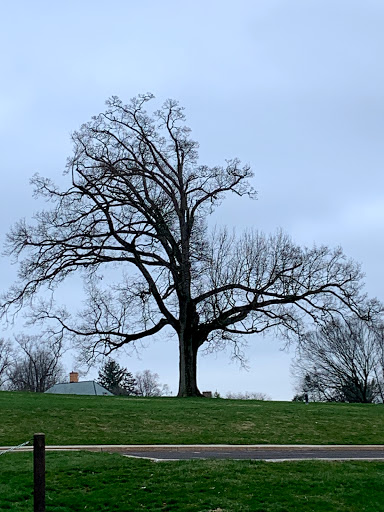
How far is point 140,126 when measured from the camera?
1486 inches

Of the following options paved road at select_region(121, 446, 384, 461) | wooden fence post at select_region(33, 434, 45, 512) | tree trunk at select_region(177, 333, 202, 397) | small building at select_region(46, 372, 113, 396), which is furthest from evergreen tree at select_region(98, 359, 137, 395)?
wooden fence post at select_region(33, 434, 45, 512)

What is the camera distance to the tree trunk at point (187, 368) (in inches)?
1382

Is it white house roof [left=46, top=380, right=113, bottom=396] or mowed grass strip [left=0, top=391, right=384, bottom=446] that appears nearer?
mowed grass strip [left=0, top=391, right=384, bottom=446]

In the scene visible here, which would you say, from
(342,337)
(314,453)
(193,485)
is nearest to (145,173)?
(314,453)

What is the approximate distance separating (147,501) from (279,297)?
23.9m

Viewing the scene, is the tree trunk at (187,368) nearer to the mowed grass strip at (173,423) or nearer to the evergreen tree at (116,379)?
the mowed grass strip at (173,423)

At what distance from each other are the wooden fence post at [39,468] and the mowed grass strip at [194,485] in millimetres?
2179

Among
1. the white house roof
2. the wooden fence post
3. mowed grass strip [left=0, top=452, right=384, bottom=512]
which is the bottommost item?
mowed grass strip [left=0, top=452, right=384, bottom=512]

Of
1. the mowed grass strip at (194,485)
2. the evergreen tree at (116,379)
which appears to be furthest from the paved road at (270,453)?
the evergreen tree at (116,379)

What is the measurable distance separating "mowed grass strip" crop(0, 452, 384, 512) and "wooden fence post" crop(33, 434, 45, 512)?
218 centimetres

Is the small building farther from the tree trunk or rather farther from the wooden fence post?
the wooden fence post

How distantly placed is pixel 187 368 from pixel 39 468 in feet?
87.5

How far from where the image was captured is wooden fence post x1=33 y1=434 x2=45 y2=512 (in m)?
8.73

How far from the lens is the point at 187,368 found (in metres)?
35.2
